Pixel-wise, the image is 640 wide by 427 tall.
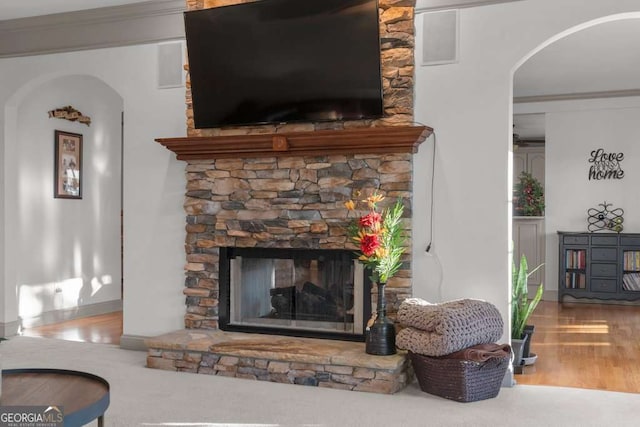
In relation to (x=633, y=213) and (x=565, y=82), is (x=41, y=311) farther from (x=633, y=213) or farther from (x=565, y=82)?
(x=633, y=213)

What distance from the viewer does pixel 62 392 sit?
2525 mm

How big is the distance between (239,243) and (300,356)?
1.10m

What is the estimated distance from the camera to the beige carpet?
348 cm

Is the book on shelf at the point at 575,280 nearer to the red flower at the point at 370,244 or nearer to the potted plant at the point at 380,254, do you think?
the potted plant at the point at 380,254

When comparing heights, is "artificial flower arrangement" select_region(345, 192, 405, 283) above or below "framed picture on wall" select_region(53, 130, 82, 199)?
below

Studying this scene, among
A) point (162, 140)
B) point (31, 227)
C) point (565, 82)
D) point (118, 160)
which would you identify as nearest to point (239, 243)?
point (162, 140)

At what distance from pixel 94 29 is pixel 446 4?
2841mm

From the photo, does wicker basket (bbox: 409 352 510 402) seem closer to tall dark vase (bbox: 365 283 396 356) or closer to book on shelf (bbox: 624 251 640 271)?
tall dark vase (bbox: 365 283 396 356)

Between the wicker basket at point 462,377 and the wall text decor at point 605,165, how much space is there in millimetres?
4854

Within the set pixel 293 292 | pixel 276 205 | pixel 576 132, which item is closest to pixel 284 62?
pixel 276 205

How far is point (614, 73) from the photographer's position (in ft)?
22.8

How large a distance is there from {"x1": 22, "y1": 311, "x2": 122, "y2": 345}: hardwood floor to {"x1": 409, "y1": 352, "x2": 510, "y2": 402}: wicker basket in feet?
9.14

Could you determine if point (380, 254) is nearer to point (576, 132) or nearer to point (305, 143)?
point (305, 143)

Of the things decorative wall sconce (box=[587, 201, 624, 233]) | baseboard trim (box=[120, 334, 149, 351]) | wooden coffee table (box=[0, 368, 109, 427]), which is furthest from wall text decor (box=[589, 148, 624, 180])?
wooden coffee table (box=[0, 368, 109, 427])
